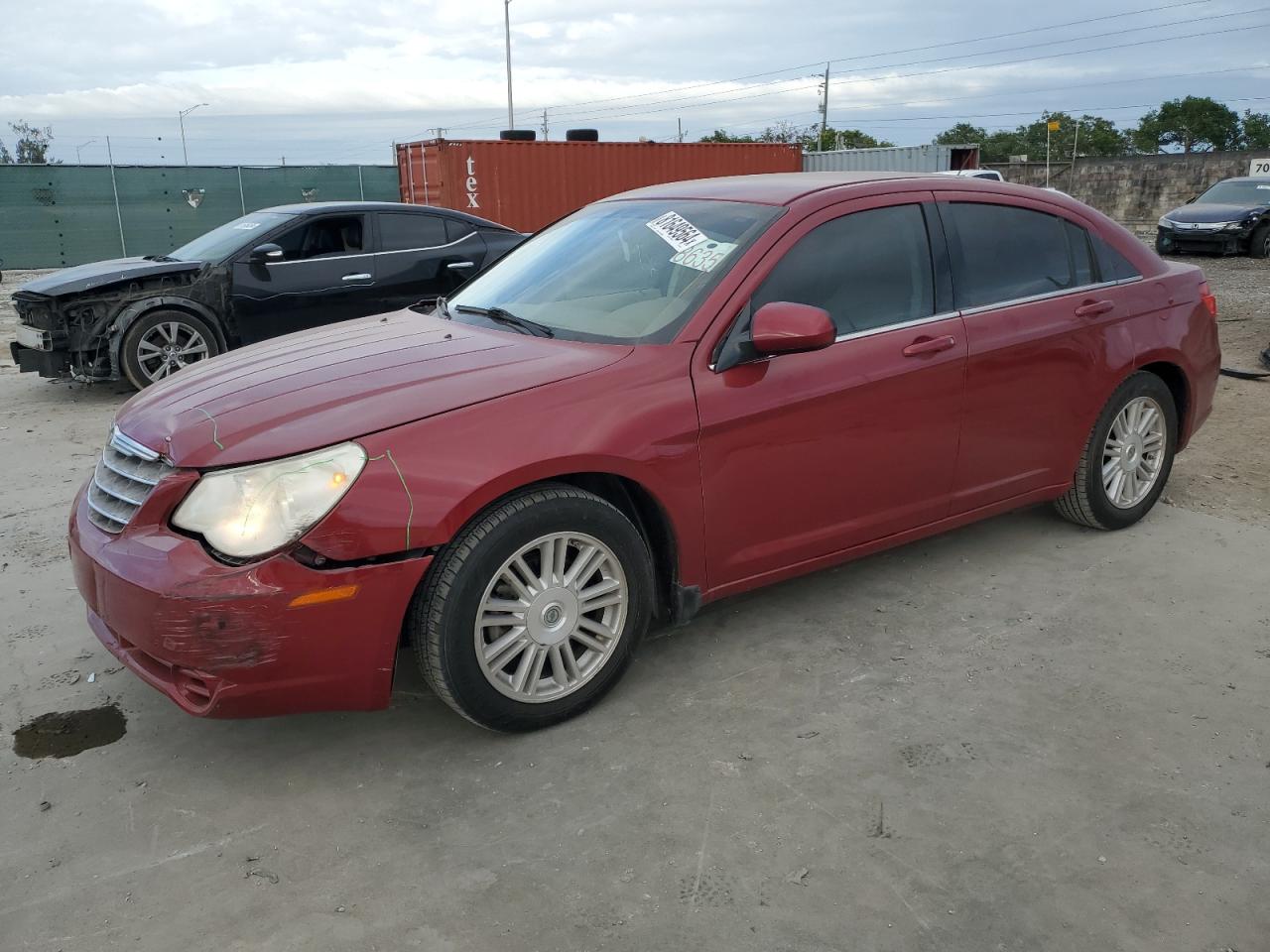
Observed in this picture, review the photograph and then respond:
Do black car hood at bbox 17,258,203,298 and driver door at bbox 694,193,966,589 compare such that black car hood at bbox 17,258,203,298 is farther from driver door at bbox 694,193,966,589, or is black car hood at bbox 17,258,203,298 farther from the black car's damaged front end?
driver door at bbox 694,193,966,589

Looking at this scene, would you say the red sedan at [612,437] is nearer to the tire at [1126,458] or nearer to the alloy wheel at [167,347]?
the tire at [1126,458]

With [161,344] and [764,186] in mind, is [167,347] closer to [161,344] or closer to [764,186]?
[161,344]

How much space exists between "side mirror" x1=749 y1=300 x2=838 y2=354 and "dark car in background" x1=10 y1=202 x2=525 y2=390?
5102 millimetres

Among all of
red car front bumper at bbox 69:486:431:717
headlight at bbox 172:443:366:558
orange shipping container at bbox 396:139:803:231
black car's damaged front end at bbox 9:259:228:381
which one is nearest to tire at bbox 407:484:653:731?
red car front bumper at bbox 69:486:431:717

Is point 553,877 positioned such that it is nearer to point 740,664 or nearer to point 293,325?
point 740,664

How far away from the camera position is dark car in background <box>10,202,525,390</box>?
813cm

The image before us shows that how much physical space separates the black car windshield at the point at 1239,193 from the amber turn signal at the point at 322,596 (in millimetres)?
21636

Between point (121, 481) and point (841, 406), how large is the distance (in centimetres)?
233

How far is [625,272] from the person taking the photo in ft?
12.3

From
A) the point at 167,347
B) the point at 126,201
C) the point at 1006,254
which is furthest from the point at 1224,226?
the point at 126,201

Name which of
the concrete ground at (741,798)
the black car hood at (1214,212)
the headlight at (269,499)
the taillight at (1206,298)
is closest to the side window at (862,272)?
the concrete ground at (741,798)

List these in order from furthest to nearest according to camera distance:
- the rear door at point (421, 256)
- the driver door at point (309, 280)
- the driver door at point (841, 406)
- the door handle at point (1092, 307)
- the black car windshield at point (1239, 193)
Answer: the black car windshield at point (1239, 193) < the rear door at point (421, 256) < the driver door at point (309, 280) < the door handle at point (1092, 307) < the driver door at point (841, 406)

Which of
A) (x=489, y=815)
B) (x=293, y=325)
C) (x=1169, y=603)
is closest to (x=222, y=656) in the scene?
(x=489, y=815)

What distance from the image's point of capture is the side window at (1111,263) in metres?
4.47
